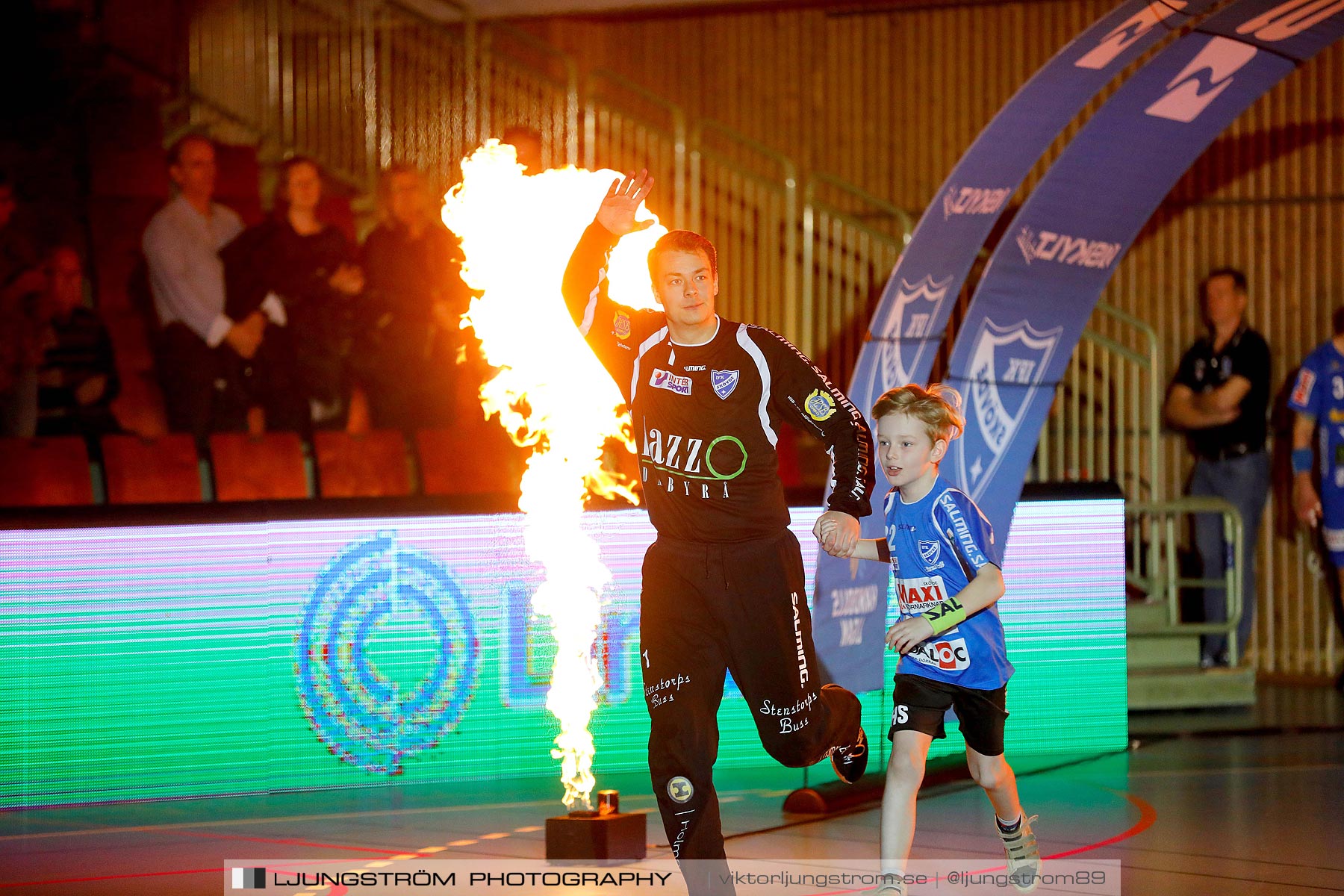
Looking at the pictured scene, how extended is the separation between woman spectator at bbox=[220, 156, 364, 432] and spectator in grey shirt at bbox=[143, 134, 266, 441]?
10cm

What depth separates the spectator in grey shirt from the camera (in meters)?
9.13

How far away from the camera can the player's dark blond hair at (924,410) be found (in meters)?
5.03

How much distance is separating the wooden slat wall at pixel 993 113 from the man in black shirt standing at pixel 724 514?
6872 mm

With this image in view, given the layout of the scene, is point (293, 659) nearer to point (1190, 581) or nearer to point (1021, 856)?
point (1021, 856)

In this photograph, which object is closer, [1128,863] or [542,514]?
[1128,863]

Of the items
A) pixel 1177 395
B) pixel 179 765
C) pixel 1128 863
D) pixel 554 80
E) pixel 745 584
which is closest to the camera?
pixel 745 584

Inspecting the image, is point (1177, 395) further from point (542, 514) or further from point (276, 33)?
point (276, 33)

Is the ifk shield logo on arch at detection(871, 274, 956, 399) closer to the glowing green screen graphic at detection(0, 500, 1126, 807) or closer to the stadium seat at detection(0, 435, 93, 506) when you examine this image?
the glowing green screen graphic at detection(0, 500, 1126, 807)

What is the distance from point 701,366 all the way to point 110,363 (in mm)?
5390

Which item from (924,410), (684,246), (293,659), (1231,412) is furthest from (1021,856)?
(1231,412)

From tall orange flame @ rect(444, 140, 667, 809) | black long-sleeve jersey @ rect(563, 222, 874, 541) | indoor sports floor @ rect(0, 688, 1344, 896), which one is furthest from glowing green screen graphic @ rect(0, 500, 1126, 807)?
black long-sleeve jersey @ rect(563, 222, 874, 541)

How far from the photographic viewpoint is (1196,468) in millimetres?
11328

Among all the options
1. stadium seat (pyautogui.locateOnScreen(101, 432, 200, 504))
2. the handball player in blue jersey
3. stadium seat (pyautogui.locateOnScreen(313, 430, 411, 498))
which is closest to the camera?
stadium seat (pyautogui.locateOnScreen(101, 432, 200, 504))

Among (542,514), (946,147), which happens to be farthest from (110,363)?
(946,147)
